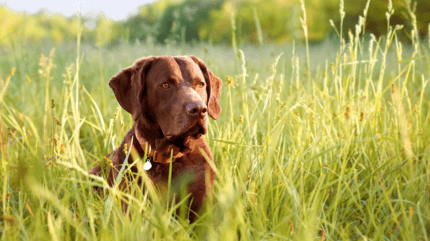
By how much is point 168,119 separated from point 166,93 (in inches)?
7.5

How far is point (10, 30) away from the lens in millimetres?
3104

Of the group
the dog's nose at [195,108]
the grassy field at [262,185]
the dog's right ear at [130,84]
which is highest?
the dog's right ear at [130,84]

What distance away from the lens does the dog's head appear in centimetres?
216

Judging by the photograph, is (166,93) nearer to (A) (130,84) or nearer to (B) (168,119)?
(B) (168,119)

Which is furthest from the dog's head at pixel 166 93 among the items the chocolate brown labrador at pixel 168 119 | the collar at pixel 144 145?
the collar at pixel 144 145

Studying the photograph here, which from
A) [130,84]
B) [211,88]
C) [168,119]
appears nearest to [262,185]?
[168,119]

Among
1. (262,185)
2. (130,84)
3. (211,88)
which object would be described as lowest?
(262,185)

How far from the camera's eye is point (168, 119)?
224 centimetres

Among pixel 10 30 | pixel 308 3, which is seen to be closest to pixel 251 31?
pixel 308 3

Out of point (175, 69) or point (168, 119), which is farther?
point (175, 69)

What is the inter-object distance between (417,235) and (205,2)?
23.5m

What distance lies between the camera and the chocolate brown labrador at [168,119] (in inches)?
85.7

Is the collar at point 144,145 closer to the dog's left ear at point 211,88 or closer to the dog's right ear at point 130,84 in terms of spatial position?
the dog's right ear at point 130,84

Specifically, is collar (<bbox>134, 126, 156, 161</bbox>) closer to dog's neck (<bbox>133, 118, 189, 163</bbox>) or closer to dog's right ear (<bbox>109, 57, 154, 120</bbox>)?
dog's neck (<bbox>133, 118, 189, 163</bbox>)
